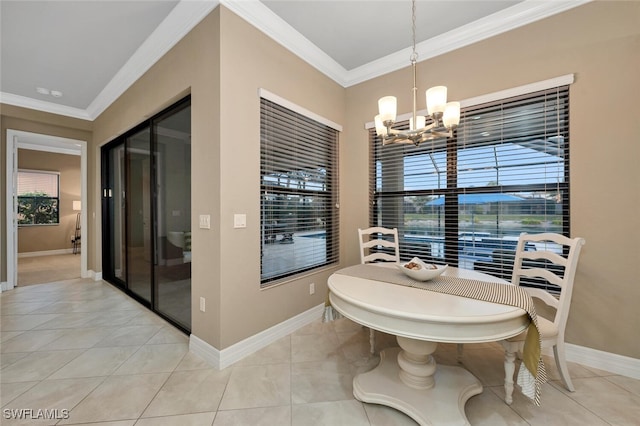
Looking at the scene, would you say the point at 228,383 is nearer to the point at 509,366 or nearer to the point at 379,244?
the point at 379,244

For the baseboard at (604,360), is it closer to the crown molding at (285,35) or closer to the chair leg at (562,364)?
the chair leg at (562,364)

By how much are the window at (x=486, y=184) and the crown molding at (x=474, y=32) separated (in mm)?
636

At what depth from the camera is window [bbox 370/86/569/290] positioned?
215cm

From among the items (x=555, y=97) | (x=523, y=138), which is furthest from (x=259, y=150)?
(x=555, y=97)

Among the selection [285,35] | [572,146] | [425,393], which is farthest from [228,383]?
[572,146]

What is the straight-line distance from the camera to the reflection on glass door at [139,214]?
2.99 metres

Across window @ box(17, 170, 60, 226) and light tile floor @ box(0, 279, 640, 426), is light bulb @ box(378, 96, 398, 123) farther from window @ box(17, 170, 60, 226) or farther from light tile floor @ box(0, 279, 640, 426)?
window @ box(17, 170, 60, 226)

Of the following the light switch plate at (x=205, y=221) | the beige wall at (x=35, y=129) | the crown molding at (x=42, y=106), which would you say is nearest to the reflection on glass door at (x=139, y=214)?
the light switch plate at (x=205, y=221)

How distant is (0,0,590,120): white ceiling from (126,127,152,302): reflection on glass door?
80cm

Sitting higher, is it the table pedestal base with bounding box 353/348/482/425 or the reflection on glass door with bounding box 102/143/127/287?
the reflection on glass door with bounding box 102/143/127/287

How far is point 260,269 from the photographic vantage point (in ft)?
7.51

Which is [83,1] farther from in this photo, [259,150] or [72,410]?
[72,410]

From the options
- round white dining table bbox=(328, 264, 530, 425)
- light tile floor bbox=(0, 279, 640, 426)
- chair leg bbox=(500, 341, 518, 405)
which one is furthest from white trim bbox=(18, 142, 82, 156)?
chair leg bbox=(500, 341, 518, 405)

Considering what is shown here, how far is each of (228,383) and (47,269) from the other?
5.72 metres
